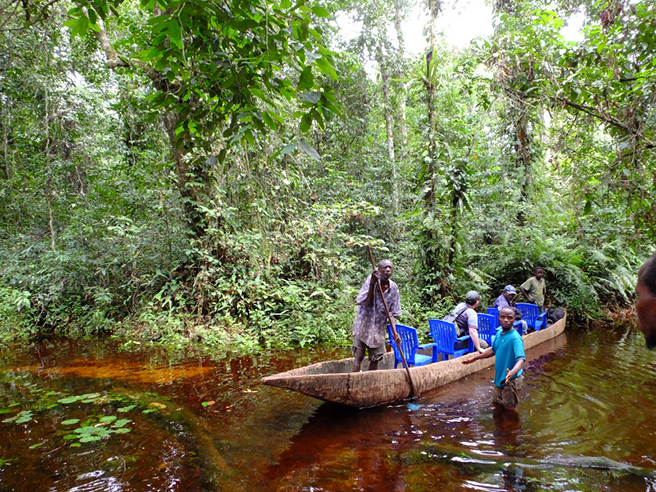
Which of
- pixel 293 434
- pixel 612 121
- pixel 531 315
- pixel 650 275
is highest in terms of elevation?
pixel 612 121

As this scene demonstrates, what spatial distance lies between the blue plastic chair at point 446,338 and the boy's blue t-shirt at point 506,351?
3.85ft

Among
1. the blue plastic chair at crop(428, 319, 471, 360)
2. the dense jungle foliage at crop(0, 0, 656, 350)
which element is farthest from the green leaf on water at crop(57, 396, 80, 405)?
the blue plastic chair at crop(428, 319, 471, 360)

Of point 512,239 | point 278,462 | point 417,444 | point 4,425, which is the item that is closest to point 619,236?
point 512,239

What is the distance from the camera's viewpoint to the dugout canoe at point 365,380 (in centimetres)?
412

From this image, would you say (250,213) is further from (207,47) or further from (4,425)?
(207,47)

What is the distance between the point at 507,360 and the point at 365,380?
64.9 inches

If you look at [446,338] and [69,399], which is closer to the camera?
[69,399]

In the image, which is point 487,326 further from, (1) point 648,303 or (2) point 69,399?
(2) point 69,399

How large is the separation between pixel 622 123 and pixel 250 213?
7.13m

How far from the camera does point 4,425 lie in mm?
4215

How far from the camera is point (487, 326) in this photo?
6.70 meters

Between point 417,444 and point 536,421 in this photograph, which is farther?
point 536,421

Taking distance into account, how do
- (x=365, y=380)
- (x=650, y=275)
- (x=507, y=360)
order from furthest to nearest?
(x=365, y=380) < (x=507, y=360) < (x=650, y=275)

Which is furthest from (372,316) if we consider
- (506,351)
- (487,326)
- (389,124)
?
(389,124)
